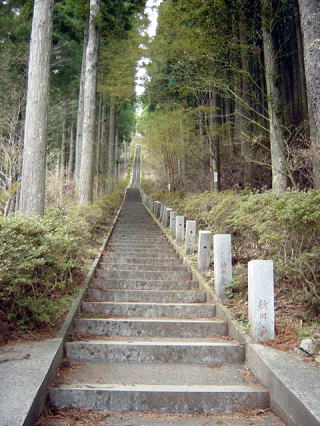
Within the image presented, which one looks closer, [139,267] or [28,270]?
[28,270]

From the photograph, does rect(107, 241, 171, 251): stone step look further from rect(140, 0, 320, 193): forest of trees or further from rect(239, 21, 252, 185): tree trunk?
rect(239, 21, 252, 185): tree trunk

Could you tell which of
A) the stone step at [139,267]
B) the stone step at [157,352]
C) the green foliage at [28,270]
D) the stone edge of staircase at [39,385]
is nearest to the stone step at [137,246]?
Answer: the stone step at [139,267]

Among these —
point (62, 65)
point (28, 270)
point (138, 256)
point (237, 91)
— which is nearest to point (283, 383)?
point (28, 270)

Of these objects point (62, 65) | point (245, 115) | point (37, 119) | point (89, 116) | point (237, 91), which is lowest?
point (37, 119)

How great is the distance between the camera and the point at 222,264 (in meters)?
4.91

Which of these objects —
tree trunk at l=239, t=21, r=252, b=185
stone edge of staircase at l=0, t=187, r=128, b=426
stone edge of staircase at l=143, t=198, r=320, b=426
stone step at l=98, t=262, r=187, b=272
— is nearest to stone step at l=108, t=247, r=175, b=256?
stone step at l=98, t=262, r=187, b=272

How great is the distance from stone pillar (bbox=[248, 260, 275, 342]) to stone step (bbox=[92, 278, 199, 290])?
2257 millimetres

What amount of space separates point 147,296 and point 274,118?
21.9 feet

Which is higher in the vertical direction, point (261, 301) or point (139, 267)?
point (139, 267)

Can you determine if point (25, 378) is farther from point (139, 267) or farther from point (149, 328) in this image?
point (139, 267)

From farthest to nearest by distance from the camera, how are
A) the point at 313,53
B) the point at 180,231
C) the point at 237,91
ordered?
the point at 237,91
the point at 180,231
the point at 313,53

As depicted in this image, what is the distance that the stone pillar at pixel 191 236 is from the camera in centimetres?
759

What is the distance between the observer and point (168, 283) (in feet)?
19.7

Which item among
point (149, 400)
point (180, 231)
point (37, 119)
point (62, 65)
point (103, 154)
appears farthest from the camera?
point (103, 154)
